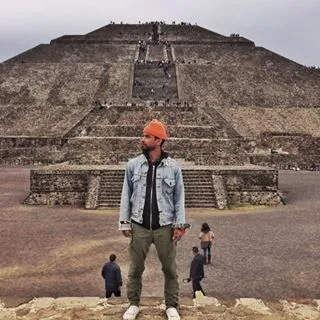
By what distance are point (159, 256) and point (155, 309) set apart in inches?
24.3

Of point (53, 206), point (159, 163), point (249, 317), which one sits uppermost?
point (159, 163)

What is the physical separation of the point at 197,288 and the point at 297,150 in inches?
1026

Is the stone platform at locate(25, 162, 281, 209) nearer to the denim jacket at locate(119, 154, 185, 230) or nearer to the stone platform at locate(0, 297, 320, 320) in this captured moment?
the stone platform at locate(0, 297, 320, 320)

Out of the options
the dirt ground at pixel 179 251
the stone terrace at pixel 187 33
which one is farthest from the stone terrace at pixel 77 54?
the dirt ground at pixel 179 251

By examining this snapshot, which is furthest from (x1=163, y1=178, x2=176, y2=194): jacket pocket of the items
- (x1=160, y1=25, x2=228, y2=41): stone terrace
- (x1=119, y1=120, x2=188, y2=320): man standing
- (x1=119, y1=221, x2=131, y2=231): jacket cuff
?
(x1=160, y1=25, x2=228, y2=41): stone terrace

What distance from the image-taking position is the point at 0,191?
20578 mm

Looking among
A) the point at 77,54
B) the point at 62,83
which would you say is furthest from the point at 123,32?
the point at 62,83

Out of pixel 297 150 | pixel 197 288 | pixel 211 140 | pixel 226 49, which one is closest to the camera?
pixel 197 288

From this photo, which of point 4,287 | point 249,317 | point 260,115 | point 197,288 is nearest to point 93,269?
point 4,287

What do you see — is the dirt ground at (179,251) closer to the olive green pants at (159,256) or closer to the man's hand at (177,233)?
the olive green pants at (159,256)

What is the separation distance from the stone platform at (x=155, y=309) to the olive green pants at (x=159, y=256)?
20 cm

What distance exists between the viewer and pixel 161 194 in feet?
16.6

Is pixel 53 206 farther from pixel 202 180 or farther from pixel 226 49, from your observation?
pixel 226 49

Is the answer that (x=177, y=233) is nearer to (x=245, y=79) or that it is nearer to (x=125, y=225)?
(x=125, y=225)
